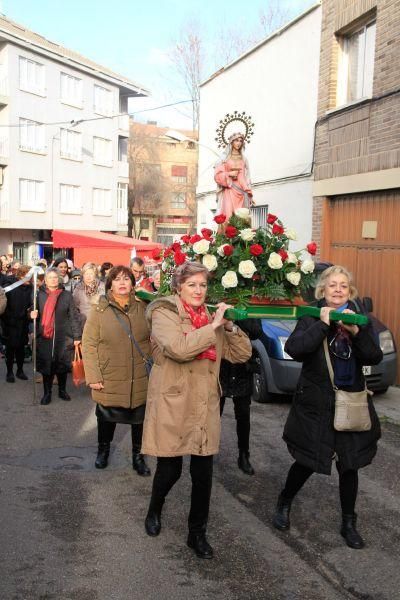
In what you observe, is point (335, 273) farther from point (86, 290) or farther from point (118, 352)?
point (86, 290)

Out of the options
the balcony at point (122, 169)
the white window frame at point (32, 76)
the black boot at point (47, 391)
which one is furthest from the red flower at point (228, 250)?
the balcony at point (122, 169)

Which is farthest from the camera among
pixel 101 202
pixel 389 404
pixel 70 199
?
pixel 101 202

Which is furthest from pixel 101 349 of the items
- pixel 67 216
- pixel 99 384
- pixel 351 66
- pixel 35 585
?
pixel 67 216

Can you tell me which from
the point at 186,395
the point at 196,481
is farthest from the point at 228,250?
the point at 196,481

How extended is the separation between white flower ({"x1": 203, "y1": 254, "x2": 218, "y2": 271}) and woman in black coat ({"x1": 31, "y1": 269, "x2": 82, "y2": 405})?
3966 mm

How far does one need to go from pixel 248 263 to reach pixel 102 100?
3919 centimetres

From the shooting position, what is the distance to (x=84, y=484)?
5.22m

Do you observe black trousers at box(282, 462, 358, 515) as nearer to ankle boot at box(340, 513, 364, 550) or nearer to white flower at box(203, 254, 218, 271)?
ankle boot at box(340, 513, 364, 550)

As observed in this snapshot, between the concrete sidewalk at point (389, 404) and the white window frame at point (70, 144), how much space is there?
106 feet

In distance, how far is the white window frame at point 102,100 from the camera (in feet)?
132

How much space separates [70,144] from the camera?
38.6 metres

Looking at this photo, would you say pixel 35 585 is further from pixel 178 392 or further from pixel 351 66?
pixel 351 66

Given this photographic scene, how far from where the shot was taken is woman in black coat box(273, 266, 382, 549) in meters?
3.88

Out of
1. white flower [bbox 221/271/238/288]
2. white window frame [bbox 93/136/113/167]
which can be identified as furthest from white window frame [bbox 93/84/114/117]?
white flower [bbox 221/271/238/288]
